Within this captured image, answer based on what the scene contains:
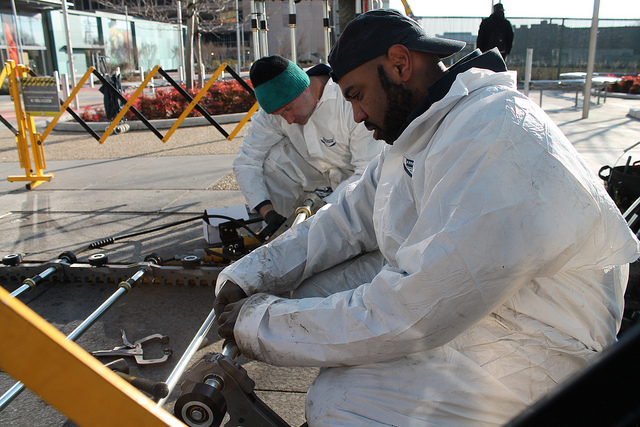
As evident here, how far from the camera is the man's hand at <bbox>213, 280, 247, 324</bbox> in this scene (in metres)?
2.00

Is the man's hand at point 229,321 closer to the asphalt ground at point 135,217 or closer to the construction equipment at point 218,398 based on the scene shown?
the construction equipment at point 218,398

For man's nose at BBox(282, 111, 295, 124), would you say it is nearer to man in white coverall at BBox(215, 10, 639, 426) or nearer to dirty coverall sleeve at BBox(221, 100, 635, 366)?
man in white coverall at BBox(215, 10, 639, 426)

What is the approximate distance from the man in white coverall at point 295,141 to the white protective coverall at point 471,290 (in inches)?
71.2

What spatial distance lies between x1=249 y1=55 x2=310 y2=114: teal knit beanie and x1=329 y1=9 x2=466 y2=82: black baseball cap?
1.70 m

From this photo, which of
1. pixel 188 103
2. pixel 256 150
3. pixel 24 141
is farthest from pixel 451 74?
pixel 188 103

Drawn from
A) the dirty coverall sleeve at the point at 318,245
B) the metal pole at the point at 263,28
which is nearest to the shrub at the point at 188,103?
the metal pole at the point at 263,28

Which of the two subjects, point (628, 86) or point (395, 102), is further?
point (628, 86)

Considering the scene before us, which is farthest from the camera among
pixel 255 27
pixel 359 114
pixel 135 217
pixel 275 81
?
pixel 255 27

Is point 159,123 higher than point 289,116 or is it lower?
lower

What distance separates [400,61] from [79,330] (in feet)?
6.31

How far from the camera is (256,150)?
4.39 meters

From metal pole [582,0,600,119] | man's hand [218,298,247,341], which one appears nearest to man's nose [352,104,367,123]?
man's hand [218,298,247,341]

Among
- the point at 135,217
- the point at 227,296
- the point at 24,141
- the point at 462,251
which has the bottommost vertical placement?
the point at 135,217

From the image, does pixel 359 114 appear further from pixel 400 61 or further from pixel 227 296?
pixel 227 296
